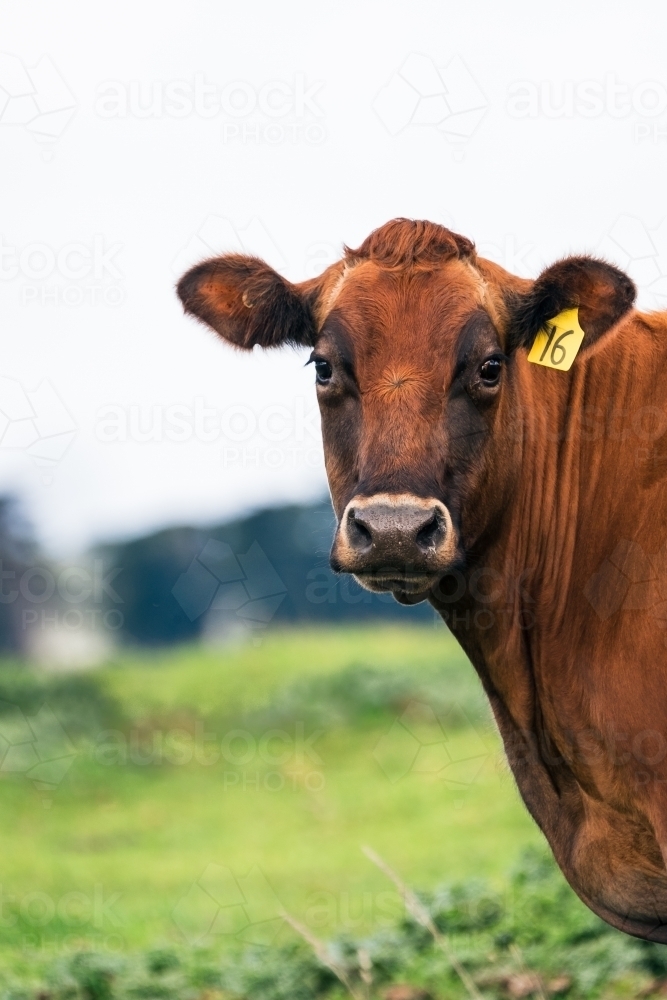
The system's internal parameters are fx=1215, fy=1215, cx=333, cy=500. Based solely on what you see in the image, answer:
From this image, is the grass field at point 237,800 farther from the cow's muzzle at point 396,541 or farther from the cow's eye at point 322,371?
the cow's eye at point 322,371

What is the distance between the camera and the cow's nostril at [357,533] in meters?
→ 4.38

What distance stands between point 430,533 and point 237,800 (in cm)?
1134

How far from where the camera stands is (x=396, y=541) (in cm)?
431

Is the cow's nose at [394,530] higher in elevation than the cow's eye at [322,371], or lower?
lower

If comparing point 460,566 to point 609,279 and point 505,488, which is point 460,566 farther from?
point 609,279

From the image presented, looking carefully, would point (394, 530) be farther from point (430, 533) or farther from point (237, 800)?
point (237, 800)

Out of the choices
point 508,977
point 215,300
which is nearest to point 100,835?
point 508,977

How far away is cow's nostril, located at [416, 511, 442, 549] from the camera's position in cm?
438

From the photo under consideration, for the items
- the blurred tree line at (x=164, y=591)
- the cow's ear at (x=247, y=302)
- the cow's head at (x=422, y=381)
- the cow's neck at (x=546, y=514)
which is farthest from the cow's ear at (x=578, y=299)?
the blurred tree line at (x=164, y=591)

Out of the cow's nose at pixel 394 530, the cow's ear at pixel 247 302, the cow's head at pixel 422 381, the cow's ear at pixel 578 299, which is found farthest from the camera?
the cow's ear at pixel 247 302

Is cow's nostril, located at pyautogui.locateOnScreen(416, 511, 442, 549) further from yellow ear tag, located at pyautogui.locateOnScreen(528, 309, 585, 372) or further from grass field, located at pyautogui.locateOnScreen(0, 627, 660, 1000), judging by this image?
grass field, located at pyautogui.locateOnScreen(0, 627, 660, 1000)

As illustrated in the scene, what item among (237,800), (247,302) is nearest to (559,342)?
(247,302)

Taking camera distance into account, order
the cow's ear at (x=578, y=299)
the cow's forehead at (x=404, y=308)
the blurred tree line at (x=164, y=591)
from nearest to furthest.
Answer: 1. the cow's forehead at (x=404, y=308)
2. the cow's ear at (x=578, y=299)
3. the blurred tree line at (x=164, y=591)

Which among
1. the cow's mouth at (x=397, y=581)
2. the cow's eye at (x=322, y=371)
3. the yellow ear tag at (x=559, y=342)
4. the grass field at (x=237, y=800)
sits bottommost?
the grass field at (x=237, y=800)
